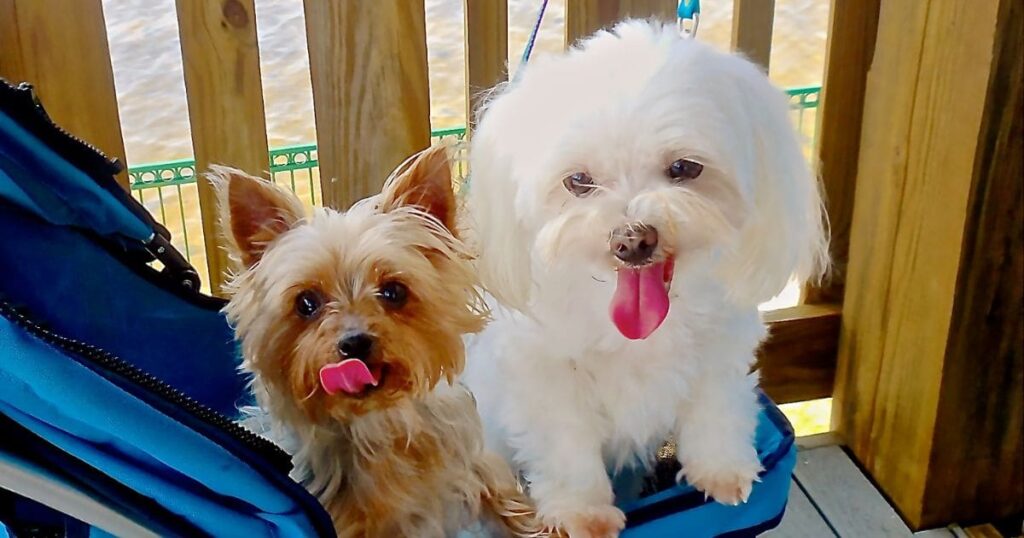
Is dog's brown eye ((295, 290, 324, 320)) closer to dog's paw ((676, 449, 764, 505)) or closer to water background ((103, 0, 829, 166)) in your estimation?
dog's paw ((676, 449, 764, 505))

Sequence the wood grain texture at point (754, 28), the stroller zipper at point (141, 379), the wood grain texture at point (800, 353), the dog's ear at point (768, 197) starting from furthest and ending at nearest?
the wood grain texture at point (800, 353)
the wood grain texture at point (754, 28)
the dog's ear at point (768, 197)
the stroller zipper at point (141, 379)

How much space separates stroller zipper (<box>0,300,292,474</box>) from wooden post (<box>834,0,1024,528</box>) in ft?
3.35

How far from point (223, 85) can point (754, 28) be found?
2.57ft

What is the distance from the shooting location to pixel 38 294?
1.03 meters

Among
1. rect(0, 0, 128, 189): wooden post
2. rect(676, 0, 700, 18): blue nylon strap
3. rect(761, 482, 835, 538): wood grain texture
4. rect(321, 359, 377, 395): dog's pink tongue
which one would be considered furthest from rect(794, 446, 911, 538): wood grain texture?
rect(0, 0, 128, 189): wooden post

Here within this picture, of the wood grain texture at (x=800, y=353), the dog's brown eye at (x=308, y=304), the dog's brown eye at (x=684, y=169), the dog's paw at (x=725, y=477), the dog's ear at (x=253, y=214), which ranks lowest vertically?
the wood grain texture at (x=800, y=353)

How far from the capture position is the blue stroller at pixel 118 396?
79cm

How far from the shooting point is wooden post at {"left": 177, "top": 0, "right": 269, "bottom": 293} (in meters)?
1.42

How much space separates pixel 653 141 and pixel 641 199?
6 centimetres

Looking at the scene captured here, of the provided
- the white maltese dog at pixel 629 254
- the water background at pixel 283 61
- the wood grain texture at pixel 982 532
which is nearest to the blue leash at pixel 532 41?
the white maltese dog at pixel 629 254

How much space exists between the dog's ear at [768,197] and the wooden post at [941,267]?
1.43 feet

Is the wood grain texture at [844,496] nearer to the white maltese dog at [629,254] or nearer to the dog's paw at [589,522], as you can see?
the white maltese dog at [629,254]

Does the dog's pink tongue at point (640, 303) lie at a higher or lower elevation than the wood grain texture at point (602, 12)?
lower

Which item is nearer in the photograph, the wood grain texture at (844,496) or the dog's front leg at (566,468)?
the dog's front leg at (566,468)
